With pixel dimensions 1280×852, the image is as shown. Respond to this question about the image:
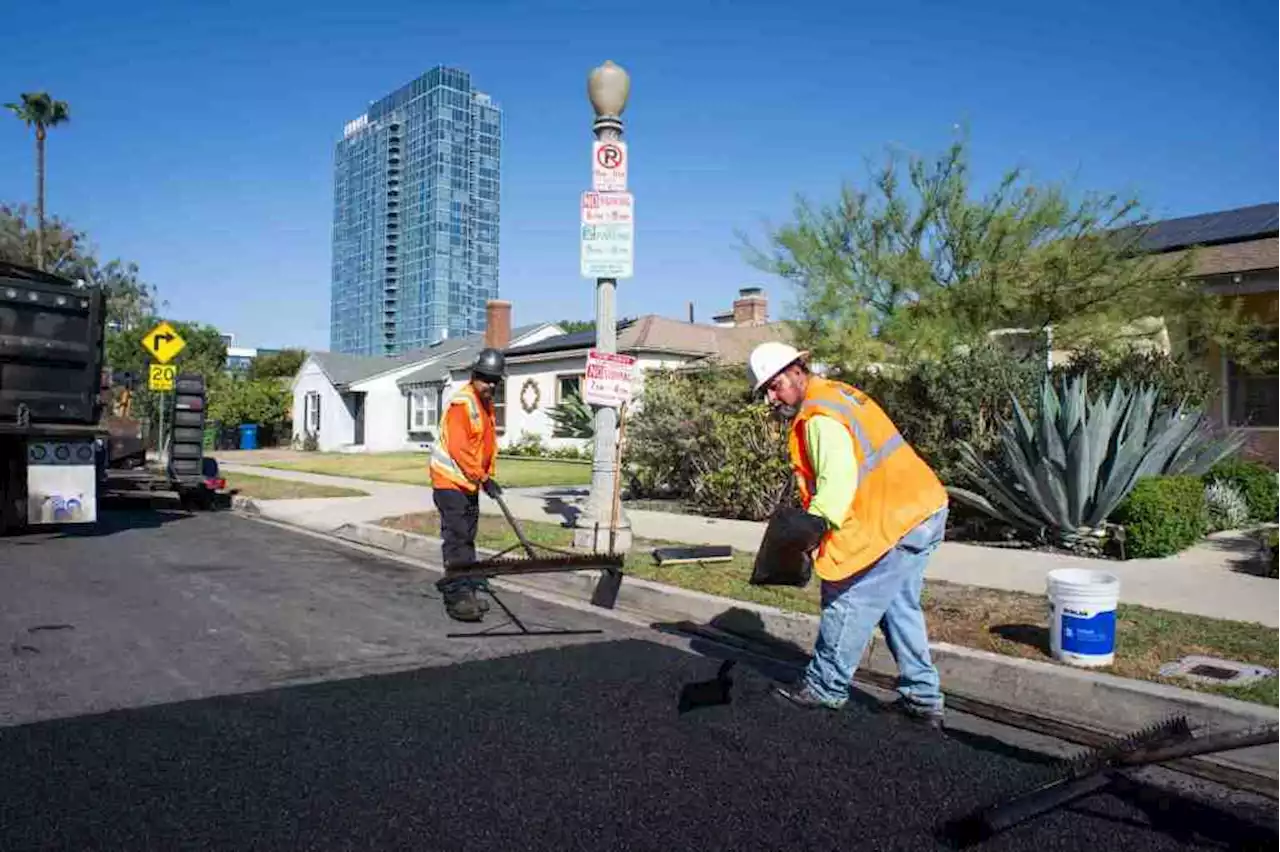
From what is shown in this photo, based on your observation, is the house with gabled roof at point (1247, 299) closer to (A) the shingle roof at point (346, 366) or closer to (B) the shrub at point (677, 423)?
(B) the shrub at point (677, 423)

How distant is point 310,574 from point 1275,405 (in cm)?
1331

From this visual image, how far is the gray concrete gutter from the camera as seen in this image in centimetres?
445

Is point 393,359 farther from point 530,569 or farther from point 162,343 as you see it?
point 530,569

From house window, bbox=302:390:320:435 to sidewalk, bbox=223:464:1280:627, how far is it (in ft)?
82.3

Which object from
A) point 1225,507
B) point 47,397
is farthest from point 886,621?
point 47,397

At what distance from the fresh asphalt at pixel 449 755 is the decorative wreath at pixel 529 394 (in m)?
22.5

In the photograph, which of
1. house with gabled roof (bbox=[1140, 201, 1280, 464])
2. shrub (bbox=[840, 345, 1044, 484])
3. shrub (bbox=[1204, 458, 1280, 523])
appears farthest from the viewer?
house with gabled roof (bbox=[1140, 201, 1280, 464])

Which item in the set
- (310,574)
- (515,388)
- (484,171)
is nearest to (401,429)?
(515,388)

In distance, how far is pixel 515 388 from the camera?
3050cm

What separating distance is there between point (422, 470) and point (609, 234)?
14.2 meters

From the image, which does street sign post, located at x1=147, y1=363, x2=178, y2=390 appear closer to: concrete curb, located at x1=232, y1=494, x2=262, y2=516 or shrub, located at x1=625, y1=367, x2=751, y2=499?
concrete curb, located at x1=232, y1=494, x2=262, y2=516

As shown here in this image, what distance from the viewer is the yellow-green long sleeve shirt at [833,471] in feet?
14.0

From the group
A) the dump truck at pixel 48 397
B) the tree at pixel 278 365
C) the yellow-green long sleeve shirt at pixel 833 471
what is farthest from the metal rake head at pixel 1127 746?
Result: the tree at pixel 278 365

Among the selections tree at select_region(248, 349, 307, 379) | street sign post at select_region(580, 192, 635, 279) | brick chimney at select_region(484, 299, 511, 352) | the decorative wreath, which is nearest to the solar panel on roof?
street sign post at select_region(580, 192, 635, 279)
